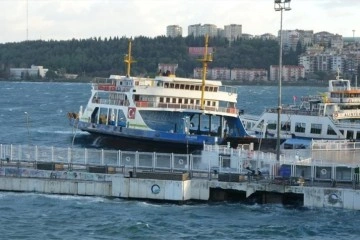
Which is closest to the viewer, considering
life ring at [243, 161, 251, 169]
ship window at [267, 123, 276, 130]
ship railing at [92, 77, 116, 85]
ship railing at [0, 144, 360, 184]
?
ship railing at [0, 144, 360, 184]

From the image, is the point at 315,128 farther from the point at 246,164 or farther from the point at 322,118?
the point at 246,164

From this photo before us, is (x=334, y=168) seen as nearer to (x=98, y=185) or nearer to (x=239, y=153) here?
(x=239, y=153)

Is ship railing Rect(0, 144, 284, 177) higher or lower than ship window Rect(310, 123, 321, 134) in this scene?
lower

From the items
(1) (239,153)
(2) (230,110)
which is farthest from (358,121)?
(1) (239,153)

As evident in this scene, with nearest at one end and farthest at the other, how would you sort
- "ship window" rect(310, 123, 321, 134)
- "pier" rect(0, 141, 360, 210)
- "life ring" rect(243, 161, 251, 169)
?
"pier" rect(0, 141, 360, 210) < "life ring" rect(243, 161, 251, 169) < "ship window" rect(310, 123, 321, 134)

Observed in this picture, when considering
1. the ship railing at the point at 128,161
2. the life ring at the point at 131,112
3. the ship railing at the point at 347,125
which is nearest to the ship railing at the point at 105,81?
the life ring at the point at 131,112

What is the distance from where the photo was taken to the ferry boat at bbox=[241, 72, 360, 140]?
250ft

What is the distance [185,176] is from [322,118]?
107ft

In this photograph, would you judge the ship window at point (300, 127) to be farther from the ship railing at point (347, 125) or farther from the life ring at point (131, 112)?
the life ring at point (131, 112)

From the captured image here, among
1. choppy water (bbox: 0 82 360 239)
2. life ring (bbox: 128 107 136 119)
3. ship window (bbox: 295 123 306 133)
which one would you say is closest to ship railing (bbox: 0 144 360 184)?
choppy water (bbox: 0 82 360 239)

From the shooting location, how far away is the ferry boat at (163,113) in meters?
76.1

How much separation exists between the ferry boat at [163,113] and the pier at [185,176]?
23.9m

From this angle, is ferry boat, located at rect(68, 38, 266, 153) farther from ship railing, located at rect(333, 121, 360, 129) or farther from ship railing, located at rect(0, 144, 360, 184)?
ship railing, located at rect(0, 144, 360, 184)

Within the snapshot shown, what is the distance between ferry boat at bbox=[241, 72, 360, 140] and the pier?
23902 millimetres
